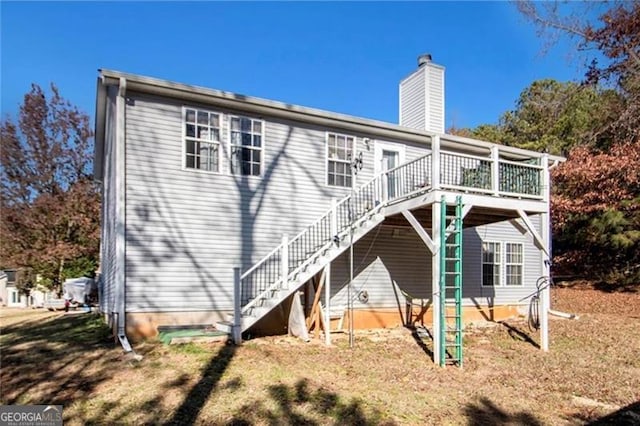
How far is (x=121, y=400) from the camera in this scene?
212 inches

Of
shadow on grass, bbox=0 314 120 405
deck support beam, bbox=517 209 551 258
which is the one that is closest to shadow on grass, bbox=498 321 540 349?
deck support beam, bbox=517 209 551 258

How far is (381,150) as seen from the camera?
11.3m

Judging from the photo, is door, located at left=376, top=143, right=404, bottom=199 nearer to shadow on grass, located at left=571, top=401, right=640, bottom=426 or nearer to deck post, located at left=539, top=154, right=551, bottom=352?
deck post, located at left=539, top=154, right=551, bottom=352

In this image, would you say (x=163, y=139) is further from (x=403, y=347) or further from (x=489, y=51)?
(x=489, y=51)

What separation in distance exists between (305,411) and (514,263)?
1020cm

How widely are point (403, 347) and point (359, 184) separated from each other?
4.06 metres

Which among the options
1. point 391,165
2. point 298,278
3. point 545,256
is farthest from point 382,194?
point 545,256

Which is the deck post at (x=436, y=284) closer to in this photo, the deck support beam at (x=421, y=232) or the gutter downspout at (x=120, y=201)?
the deck support beam at (x=421, y=232)

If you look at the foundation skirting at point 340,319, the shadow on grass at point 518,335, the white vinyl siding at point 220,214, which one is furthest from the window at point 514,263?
the white vinyl siding at point 220,214

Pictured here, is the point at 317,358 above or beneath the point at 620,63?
beneath

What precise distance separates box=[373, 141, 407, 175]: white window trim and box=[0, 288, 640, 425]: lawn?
4121 millimetres

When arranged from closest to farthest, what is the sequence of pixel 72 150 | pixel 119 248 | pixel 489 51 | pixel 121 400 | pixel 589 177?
pixel 121 400, pixel 119 248, pixel 589 177, pixel 489 51, pixel 72 150

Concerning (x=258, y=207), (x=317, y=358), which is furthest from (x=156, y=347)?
(x=258, y=207)

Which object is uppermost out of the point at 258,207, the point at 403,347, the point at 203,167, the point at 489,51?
the point at 489,51
